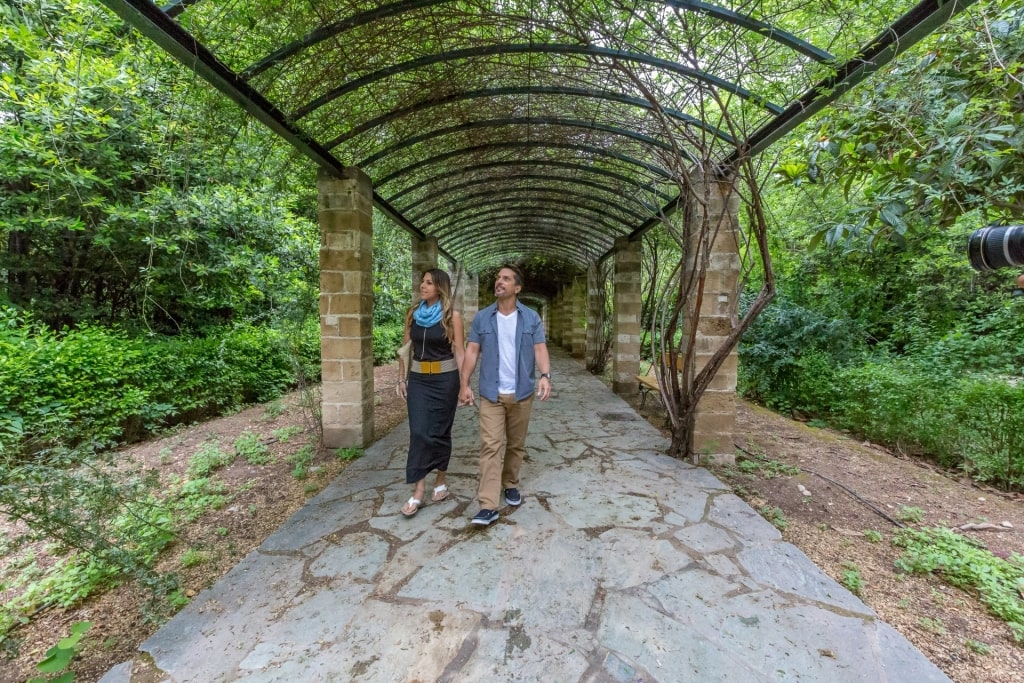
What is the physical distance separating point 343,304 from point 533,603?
292cm

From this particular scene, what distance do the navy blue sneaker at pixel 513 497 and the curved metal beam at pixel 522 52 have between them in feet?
9.64

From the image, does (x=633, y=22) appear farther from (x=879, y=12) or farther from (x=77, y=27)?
(x=77, y=27)

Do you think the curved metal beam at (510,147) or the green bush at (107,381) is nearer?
the green bush at (107,381)

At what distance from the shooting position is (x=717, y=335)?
368 cm

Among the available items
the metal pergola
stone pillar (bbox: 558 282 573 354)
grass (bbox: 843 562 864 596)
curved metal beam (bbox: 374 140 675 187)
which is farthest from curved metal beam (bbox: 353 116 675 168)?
stone pillar (bbox: 558 282 573 354)

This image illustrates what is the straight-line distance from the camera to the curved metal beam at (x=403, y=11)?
240 centimetres

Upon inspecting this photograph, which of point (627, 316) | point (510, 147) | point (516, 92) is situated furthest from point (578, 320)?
point (516, 92)

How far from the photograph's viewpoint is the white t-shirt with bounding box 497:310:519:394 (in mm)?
2545

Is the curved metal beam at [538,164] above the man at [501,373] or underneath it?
above

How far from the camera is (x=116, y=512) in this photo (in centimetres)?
191

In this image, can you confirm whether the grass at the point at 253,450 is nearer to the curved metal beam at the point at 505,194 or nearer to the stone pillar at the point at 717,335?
the curved metal beam at the point at 505,194

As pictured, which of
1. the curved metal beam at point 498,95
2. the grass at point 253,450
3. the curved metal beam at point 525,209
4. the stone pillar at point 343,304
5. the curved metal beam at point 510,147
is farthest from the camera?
the curved metal beam at point 525,209

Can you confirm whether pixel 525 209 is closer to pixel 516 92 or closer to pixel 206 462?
pixel 516 92

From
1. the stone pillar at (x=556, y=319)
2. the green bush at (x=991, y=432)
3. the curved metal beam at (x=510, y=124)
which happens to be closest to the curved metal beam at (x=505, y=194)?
the curved metal beam at (x=510, y=124)
